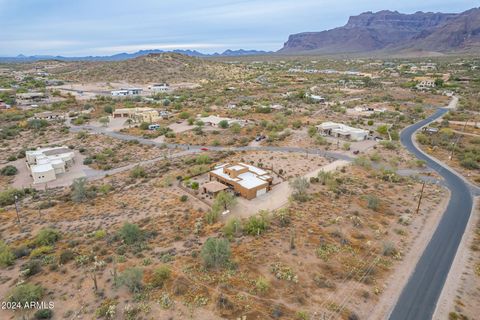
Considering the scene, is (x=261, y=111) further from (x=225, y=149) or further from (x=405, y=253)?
(x=405, y=253)

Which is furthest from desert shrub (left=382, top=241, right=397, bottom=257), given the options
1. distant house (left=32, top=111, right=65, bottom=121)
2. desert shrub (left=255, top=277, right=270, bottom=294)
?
distant house (left=32, top=111, right=65, bottom=121)

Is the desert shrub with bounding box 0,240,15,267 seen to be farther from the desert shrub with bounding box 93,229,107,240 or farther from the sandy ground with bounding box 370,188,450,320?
the sandy ground with bounding box 370,188,450,320

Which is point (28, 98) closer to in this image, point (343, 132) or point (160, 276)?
point (343, 132)

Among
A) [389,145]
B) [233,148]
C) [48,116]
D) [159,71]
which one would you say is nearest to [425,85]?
[389,145]

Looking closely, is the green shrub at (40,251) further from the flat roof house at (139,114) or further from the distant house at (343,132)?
the flat roof house at (139,114)

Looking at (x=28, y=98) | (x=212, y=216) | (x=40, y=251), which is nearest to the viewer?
(x=40, y=251)

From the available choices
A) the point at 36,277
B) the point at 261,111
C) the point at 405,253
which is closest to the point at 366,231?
the point at 405,253
